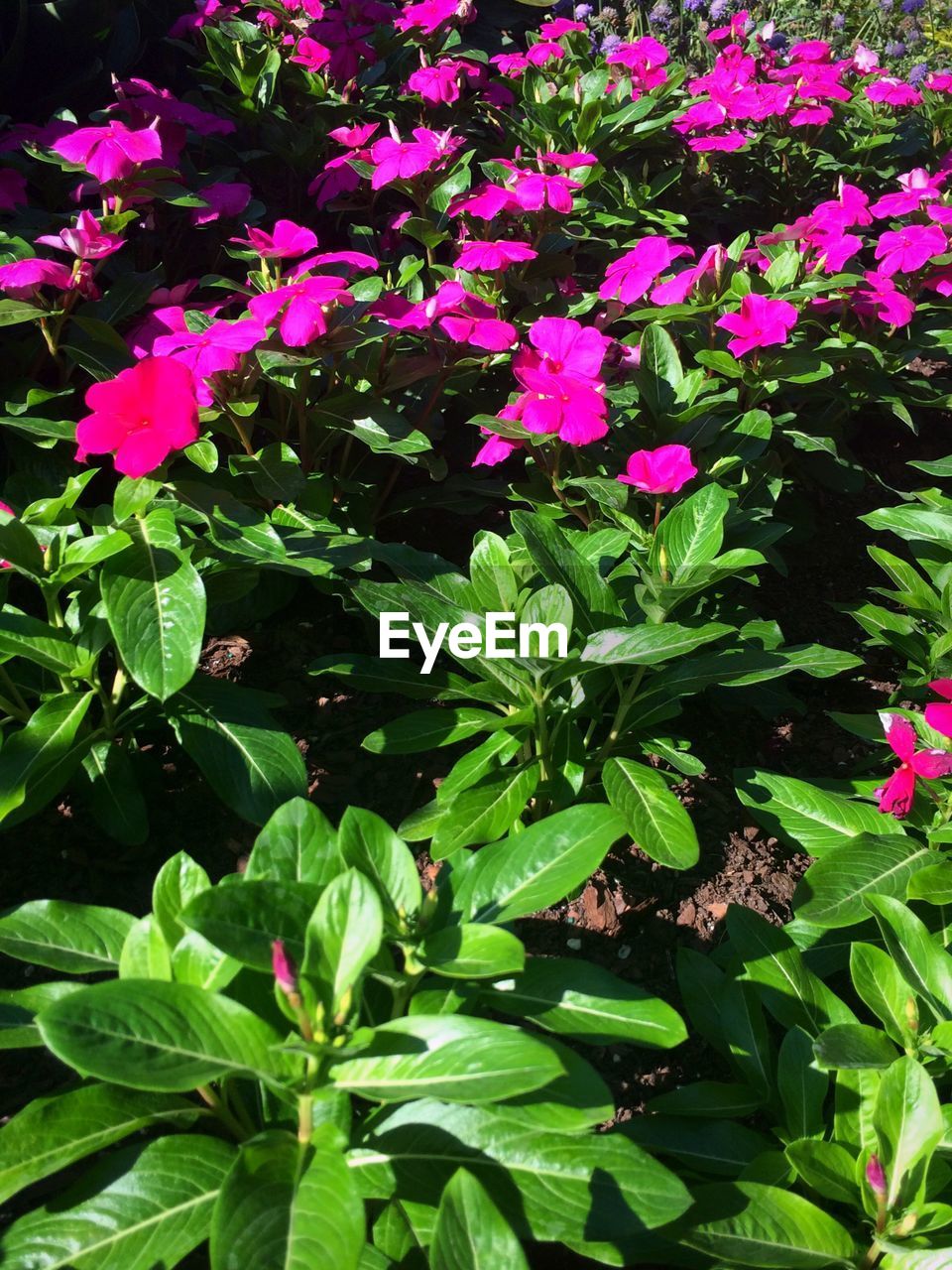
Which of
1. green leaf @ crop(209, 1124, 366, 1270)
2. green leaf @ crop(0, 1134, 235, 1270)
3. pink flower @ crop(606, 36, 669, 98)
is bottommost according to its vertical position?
green leaf @ crop(0, 1134, 235, 1270)

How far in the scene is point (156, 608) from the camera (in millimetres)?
1573

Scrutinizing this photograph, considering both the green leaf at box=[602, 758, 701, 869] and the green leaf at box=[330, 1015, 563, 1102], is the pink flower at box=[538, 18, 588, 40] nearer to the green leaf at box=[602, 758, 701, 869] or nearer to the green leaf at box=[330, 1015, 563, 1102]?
the green leaf at box=[602, 758, 701, 869]

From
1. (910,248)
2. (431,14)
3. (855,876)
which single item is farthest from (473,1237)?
(431,14)

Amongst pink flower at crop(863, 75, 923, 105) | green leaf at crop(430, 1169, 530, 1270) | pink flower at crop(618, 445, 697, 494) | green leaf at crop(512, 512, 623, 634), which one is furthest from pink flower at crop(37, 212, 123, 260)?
pink flower at crop(863, 75, 923, 105)

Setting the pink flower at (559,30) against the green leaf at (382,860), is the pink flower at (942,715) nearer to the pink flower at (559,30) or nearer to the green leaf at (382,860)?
the green leaf at (382,860)

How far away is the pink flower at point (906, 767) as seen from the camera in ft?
5.19

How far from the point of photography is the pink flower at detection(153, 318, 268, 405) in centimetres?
182

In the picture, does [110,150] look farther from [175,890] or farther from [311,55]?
[175,890]

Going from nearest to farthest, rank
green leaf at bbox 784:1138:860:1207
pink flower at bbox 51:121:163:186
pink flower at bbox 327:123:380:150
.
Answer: green leaf at bbox 784:1138:860:1207, pink flower at bbox 51:121:163:186, pink flower at bbox 327:123:380:150

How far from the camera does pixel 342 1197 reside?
955 millimetres

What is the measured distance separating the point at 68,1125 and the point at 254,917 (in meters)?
0.32

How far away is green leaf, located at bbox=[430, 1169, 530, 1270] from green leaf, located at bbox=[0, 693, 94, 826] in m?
0.94

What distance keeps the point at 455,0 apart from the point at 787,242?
163 centimetres

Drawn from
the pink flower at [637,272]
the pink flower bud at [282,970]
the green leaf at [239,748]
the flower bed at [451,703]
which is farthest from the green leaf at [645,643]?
the pink flower at [637,272]
